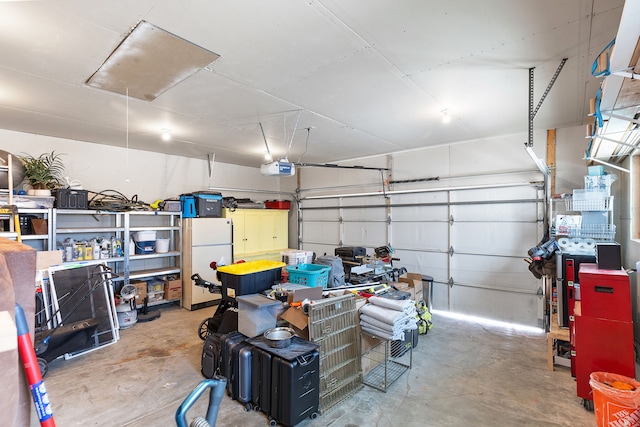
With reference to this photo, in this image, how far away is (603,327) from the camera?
2479 mm

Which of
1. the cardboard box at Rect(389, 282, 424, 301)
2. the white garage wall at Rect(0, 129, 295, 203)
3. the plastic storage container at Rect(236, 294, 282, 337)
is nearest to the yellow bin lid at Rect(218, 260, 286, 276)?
the plastic storage container at Rect(236, 294, 282, 337)

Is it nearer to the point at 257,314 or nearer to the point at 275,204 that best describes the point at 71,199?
the point at 257,314

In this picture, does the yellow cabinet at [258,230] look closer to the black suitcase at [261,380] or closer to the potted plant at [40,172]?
the potted plant at [40,172]

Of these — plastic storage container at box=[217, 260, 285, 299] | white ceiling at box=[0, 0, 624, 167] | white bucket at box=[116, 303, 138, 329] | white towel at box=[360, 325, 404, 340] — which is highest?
white ceiling at box=[0, 0, 624, 167]

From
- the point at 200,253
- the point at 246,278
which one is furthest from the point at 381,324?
the point at 200,253

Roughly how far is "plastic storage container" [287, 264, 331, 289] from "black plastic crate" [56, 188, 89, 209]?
132 inches

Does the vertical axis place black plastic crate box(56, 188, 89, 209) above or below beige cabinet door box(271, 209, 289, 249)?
above

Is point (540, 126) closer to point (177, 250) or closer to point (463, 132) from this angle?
point (463, 132)

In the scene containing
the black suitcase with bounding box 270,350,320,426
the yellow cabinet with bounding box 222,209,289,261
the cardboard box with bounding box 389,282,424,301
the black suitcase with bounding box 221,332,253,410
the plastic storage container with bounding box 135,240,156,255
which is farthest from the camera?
the yellow cabinet with bounding box 222,209,289,261

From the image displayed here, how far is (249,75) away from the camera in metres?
2.68

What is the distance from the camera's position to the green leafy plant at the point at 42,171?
4082 mm

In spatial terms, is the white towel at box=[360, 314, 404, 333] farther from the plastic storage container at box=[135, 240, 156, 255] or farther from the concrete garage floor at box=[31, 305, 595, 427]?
the plastic storage container at box=[135, 240, 156, 255]

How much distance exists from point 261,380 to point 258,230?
440 centimetres

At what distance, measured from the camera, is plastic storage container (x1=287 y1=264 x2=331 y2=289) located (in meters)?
3.22
